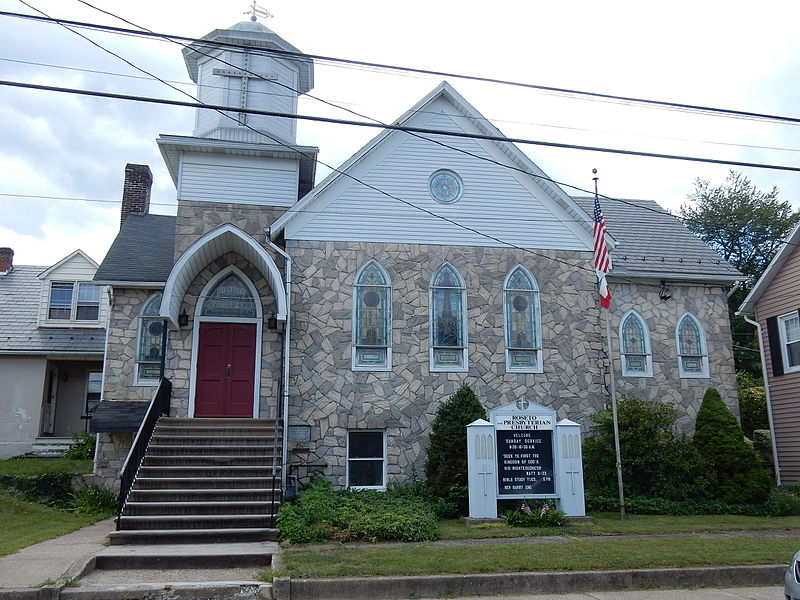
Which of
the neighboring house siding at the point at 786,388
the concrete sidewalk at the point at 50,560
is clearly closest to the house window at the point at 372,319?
the concrete sidewalk at the point at 50,560

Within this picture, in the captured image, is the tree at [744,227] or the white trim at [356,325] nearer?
the white trim at [356,325]

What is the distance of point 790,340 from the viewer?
18406mm

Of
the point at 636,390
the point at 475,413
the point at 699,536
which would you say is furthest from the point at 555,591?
the point at 636,390

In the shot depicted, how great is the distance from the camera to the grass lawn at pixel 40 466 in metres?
15.7

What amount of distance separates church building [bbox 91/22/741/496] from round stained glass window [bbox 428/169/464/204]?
5 cm

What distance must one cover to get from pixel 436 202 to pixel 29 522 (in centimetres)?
988

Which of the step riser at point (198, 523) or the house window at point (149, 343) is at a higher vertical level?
the house window at point (149, 343)

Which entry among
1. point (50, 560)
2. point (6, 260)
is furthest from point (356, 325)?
point (6, 260)

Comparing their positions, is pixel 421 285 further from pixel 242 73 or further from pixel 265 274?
pixel 242 73

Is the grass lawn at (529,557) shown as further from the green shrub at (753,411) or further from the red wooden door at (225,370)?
the green shrub at (753,411)

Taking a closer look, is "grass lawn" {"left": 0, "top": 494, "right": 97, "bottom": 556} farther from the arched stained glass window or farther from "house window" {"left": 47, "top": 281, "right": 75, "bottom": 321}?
"house window" {"left": 47, "top": 281, "right": 75, "bottom": 321}

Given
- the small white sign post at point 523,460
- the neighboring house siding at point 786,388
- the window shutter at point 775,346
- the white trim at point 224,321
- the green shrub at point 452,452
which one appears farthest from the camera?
the window shutter at point 775,346

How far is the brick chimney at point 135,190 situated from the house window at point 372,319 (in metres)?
7.38

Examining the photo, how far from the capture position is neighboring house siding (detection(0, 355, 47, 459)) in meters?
20.3
